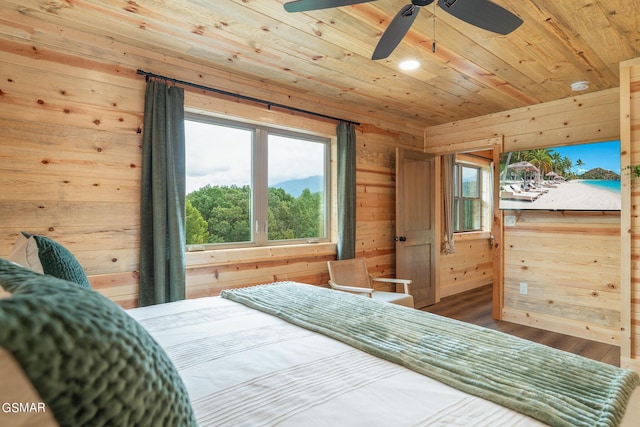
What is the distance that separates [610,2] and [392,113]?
2421mm

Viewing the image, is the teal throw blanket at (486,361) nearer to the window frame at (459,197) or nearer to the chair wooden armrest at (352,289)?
the chair wooden armrest at (352,289)

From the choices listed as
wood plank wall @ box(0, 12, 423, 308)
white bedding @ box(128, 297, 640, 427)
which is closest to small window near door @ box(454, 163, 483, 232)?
wood plank wall @ box(0, 12, 423, 308)

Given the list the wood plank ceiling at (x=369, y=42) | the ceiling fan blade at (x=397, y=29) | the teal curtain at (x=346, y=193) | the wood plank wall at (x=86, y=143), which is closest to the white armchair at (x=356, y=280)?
the teal curtain at (x=346, y=193)

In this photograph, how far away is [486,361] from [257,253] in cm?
233

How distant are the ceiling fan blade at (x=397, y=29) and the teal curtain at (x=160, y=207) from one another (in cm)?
163

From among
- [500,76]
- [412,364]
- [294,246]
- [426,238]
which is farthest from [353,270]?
[412,364]

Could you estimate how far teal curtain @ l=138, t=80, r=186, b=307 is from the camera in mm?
2594

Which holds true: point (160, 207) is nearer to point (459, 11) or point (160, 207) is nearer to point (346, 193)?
point (346, 193)

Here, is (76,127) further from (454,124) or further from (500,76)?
(454,124)

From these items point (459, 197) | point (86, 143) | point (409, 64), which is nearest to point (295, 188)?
point (409, 64)

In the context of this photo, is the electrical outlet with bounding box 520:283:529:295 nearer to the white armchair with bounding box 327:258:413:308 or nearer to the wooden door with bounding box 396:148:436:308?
the wooden door with bounding box 396:148:436:308

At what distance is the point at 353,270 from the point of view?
3783 mm

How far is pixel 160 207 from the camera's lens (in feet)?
8.55

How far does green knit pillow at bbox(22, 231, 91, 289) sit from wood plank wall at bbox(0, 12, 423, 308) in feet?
3.70
